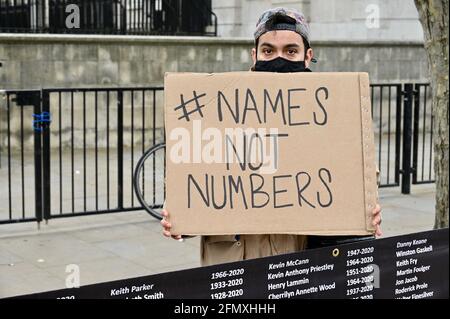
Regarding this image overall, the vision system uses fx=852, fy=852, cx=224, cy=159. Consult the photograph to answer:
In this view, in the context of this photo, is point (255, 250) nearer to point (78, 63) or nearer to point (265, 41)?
point (265, 41)

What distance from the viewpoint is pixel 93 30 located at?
13.8m

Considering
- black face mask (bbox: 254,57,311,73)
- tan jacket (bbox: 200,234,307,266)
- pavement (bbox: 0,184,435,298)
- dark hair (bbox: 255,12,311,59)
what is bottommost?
pavement (bbox: 0,184,435,298)

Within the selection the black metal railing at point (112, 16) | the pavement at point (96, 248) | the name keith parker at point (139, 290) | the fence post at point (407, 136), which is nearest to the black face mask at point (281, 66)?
the name keith parker at point (139, 290)

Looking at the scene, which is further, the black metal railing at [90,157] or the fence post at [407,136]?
the fence post at [407,136]

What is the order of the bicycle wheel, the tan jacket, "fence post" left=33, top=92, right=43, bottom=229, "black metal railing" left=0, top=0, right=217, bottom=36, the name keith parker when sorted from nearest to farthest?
the name keith parker → the tan jacket → "fence post" left=33, top=92, right=43, bottom=229 → the bicycle wheel → "black metal railing" left=0, top=0, right=217, bottom=36

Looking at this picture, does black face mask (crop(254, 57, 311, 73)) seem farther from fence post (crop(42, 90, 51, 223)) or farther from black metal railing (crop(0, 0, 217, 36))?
black metal railing (crop(0, 0, 217, 36))

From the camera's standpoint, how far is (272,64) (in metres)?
3.28

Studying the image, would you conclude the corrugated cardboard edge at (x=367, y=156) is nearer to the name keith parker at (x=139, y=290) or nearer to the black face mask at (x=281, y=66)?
the black face mask at (x=281, y=66)

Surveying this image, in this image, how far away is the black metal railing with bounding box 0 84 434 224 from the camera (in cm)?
778

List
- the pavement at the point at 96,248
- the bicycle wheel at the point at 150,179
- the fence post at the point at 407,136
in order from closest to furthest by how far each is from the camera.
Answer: the pavement at the point at 96,248 → the bicycle wheel at the point at 150,179 → the fence post at the point at 407,136

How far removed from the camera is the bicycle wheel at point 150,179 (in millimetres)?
8112

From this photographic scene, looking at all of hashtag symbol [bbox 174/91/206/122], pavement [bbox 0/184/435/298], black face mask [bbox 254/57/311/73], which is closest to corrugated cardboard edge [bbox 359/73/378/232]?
black face mask [bbox 254/57/311/73]

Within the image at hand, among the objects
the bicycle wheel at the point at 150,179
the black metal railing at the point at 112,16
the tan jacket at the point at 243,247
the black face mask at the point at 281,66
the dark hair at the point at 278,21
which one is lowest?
the bicycle wheel at the point at 150,179
